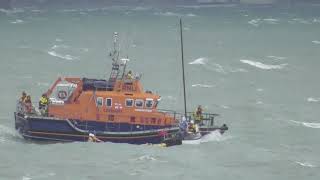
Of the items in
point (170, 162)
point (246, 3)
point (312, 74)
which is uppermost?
point (246, 3)

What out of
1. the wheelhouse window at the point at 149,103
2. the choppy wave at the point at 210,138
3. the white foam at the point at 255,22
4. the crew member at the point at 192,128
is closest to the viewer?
the wheelhouse window at the point at 149,103

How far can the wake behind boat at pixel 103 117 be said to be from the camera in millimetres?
57875

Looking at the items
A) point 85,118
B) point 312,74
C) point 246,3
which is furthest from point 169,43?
point 246,3

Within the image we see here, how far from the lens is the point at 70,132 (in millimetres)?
57938

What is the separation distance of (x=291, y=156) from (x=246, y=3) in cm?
13734

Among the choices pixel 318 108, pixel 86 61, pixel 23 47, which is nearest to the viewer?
pixel 318 108

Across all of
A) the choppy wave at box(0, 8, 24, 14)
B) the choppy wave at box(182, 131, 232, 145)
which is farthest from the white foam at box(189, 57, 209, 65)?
the choppy wave at box(0, 8, 24, 14)

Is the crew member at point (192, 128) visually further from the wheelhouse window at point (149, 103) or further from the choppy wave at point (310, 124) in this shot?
the choppy wave at point (310, 124)

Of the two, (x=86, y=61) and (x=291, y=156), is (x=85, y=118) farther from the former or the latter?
(x=86, y=61)

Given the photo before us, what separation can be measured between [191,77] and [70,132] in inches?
1360

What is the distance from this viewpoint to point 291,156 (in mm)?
57688

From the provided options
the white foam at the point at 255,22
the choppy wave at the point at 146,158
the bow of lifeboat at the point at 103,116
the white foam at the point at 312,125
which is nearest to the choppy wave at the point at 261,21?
the white foam at the point at 255,22

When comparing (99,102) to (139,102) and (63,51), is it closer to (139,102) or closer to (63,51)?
(139,102)

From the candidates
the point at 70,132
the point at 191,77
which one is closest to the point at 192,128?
the point at 70,132
